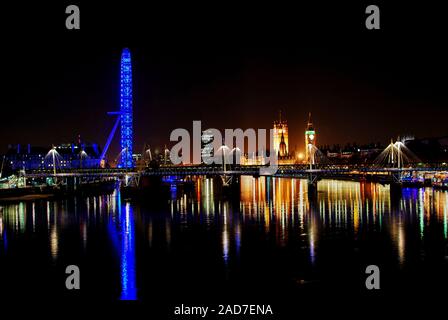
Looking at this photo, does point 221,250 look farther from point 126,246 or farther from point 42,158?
point 42,158

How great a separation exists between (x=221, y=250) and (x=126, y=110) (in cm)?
2471

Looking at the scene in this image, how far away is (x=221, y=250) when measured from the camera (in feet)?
49.2

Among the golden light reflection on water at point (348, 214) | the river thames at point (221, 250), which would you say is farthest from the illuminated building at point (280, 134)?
the river thames at point (221, 250)

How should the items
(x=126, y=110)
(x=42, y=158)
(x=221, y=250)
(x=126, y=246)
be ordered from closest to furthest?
(x=221, y=250) < (x=126, y=246) < (x=126, y=110) < (x=42, y=158)

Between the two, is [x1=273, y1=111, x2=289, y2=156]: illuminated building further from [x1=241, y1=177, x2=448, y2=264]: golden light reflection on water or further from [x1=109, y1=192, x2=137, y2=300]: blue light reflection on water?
[x1=109, y1=192, x2=137, y2=300]: blue light reflection on water

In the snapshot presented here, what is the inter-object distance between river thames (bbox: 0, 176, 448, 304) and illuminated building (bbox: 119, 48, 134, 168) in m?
12.5

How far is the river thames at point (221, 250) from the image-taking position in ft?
37.1

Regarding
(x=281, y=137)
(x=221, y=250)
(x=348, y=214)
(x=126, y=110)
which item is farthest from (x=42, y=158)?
(x=281, y=137)

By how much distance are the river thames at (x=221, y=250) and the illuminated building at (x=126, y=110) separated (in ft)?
40.9

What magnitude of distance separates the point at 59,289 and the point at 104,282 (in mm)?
939

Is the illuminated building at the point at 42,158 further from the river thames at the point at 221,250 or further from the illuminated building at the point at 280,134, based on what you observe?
the illuminated building at the point at 280,134

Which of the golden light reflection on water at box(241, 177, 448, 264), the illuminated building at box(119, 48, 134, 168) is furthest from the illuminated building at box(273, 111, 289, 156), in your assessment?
the golden light reflection on water at box(241, 177, 448, 264)

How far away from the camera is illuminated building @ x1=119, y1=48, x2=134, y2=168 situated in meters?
37.3

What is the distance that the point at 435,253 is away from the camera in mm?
14156
